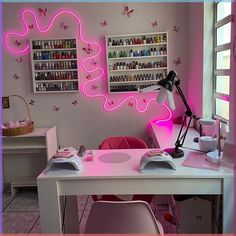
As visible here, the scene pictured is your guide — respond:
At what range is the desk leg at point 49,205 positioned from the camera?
5.41 ft

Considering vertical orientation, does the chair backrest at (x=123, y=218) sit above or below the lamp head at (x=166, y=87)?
below

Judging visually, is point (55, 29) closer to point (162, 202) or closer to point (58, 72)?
point (58, 72)

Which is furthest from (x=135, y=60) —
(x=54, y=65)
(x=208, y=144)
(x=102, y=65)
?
(x=208, y=144)

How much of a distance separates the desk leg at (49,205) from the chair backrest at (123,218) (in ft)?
1.07

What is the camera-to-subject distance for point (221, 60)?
2.55 meters

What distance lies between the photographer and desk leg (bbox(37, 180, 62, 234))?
165cm

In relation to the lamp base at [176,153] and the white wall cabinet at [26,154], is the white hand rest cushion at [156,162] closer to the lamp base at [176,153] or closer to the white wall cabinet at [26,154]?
the lamp base at [176,153]

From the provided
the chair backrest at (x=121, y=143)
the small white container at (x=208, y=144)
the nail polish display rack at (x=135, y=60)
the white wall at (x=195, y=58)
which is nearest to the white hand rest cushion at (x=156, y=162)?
the small white container at (x=208, y=144)

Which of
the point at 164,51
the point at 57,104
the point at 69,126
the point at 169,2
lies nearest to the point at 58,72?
the point at 57,104

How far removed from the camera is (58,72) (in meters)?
3.39

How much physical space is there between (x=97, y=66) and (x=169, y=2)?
3.75 feet

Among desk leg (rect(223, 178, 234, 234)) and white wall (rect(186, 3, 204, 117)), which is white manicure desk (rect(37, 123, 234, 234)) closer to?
desk leg (rect(223, 178, 234, 234))

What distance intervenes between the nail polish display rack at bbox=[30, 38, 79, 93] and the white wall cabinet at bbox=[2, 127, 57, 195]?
0.54 metres

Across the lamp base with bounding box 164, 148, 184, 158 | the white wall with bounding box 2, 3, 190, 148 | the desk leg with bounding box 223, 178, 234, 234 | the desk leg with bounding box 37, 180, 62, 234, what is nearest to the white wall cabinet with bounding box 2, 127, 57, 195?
the white wall with bounding box 2, 3, 190, 148
